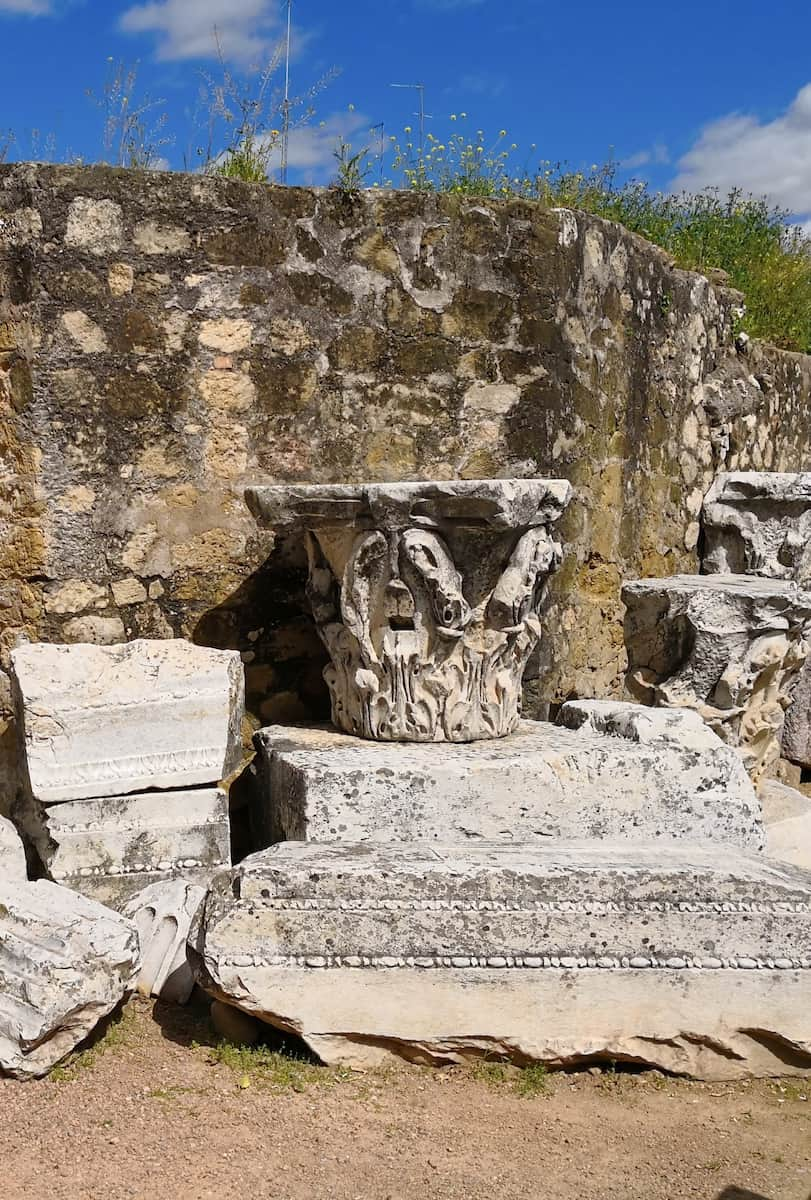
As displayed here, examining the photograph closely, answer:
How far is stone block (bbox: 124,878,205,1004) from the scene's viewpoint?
12.5 feet

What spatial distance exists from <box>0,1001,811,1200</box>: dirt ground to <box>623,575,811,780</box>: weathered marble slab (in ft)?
6.89

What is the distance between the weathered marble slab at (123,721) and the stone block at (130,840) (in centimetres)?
5

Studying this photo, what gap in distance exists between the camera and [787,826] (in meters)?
5.17

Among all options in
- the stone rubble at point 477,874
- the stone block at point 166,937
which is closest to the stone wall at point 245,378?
the stone rubble at point 477,874

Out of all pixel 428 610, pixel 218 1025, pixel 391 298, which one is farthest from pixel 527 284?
pixel 218 1025

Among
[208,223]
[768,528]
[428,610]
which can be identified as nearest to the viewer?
[428,610]

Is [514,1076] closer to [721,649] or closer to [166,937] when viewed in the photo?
[166,937]

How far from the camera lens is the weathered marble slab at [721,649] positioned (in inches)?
206

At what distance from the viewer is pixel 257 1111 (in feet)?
10.4

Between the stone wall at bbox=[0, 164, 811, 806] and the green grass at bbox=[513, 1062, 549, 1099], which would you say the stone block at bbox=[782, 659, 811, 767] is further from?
the green grass at bbox=[513, 1062, 549, 1099]

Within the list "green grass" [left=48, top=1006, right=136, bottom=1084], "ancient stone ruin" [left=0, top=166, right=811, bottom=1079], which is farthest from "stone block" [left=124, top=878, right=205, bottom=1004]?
"green grass" [left=48, top=1006, right=136, bottom=1084]

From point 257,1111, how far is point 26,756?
1505 millimetres

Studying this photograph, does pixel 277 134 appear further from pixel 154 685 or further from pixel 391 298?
pixel 154 685

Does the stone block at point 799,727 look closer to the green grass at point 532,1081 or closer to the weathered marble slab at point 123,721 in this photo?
the weathered marble slab at point 123,721
